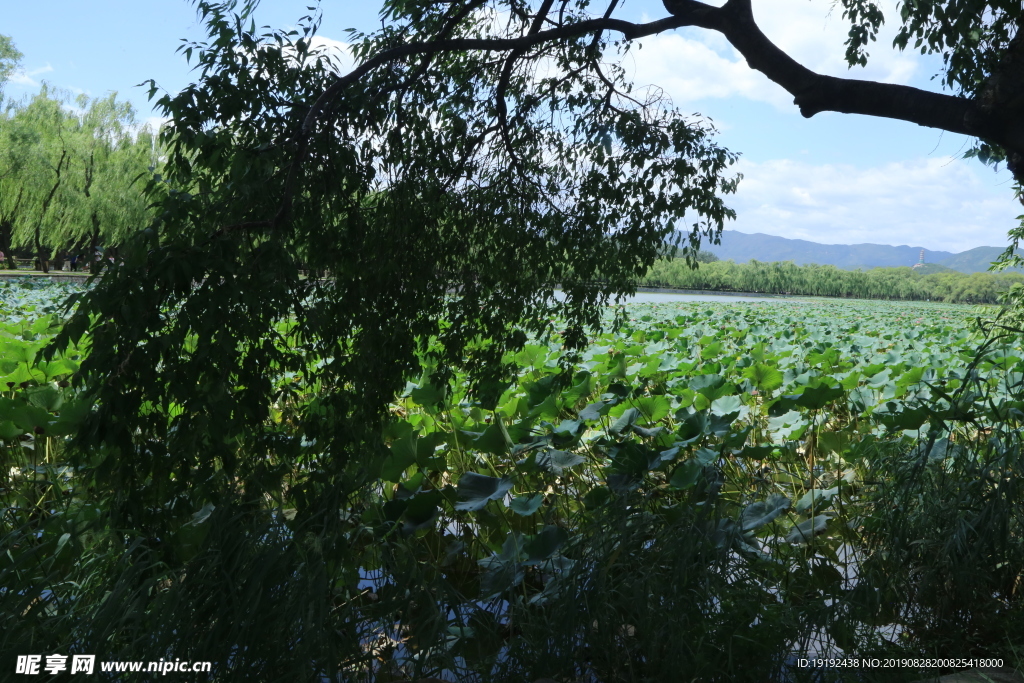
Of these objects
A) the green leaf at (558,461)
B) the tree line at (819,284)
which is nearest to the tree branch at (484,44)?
the green leaf at (558,461)

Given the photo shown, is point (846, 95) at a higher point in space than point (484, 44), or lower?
lower

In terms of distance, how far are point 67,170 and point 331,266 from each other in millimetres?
26661

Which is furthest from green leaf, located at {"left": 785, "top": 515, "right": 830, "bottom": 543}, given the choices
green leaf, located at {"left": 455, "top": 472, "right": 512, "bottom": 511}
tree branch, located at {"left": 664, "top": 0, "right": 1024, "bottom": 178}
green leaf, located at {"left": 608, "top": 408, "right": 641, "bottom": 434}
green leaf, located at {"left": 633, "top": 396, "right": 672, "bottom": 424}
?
tree branch, located at {"left": 664, "top": 0, "right": 1024, "bottom": 178}

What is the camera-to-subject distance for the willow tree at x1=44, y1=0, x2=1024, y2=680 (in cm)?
235

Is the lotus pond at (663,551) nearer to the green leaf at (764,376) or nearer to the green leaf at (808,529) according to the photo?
the green leaf at (808,529)

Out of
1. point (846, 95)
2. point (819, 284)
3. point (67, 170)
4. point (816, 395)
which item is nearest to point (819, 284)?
point (819, 284)

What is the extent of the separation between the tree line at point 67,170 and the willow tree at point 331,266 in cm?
2243

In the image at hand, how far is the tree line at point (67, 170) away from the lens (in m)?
24.0

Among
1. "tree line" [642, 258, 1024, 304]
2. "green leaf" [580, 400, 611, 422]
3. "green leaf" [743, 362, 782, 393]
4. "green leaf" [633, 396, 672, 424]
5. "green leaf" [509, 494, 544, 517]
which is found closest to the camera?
"green leaf" [509, 494, 544, 517]

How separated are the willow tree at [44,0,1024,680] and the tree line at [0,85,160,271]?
22.4m

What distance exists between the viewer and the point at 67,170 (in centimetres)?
2567

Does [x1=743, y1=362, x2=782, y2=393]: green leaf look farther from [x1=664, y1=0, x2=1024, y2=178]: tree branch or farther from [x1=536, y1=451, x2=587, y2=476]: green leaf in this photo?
[x1=536, y1=451, x2=587, y2=476]: green leaf

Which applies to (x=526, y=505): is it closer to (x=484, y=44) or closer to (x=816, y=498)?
(x=816, y=498)

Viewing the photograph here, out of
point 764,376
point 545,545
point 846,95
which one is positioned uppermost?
point 846,95
